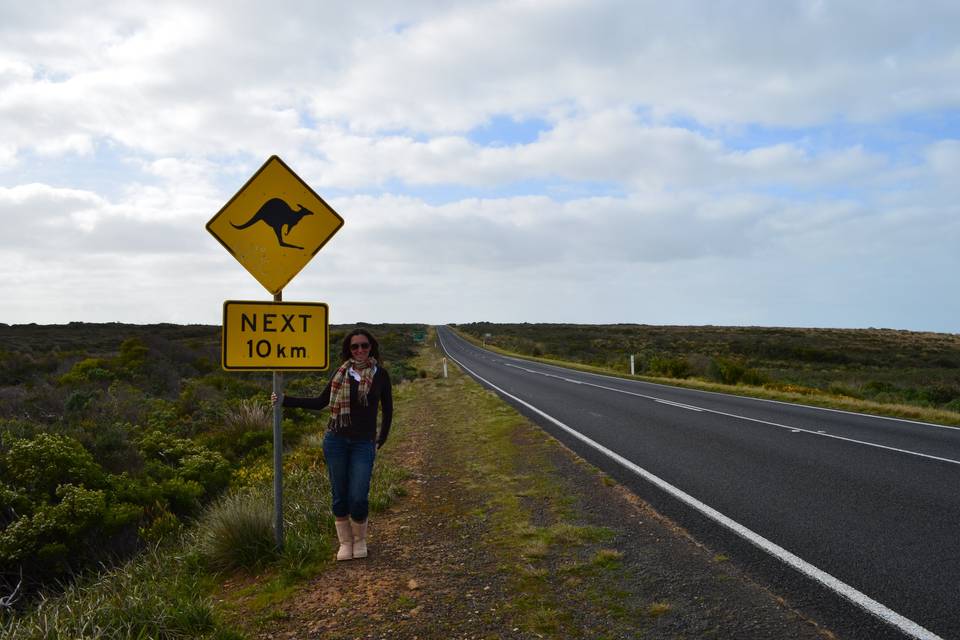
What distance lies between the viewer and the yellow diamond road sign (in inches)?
178

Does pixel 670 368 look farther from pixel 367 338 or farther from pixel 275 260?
pixel 275 260

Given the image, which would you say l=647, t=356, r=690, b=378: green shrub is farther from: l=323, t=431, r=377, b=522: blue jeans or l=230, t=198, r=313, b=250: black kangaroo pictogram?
l=230, t=198, r=313, b=250: black kangaroo pictogram

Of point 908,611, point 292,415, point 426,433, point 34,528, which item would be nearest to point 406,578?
point 908,611

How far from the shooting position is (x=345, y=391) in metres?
4.67

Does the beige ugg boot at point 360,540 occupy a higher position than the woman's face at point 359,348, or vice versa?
the woman's face at point 359,348

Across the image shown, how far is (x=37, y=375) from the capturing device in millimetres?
17719

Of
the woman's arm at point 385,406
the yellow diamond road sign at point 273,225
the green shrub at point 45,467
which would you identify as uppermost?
the yellow diamond road sign at point 273,225

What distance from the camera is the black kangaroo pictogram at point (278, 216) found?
456 cm

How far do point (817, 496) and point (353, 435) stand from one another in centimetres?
467

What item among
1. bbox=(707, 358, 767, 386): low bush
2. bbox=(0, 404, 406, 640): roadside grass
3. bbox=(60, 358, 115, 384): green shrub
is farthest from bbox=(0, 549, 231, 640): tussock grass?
bbox=(707, 358, 767, 386): low bush

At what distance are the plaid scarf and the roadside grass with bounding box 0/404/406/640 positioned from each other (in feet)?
3.46

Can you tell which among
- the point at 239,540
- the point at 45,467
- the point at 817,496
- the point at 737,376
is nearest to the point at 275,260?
the point at 239,540

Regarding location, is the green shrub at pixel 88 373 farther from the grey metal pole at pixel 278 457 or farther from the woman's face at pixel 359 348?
the woman's face at pixel 359 348

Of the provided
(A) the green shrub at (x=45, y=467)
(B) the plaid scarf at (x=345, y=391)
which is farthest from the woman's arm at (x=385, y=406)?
(A) the green shrub at (x=45, y=467)
